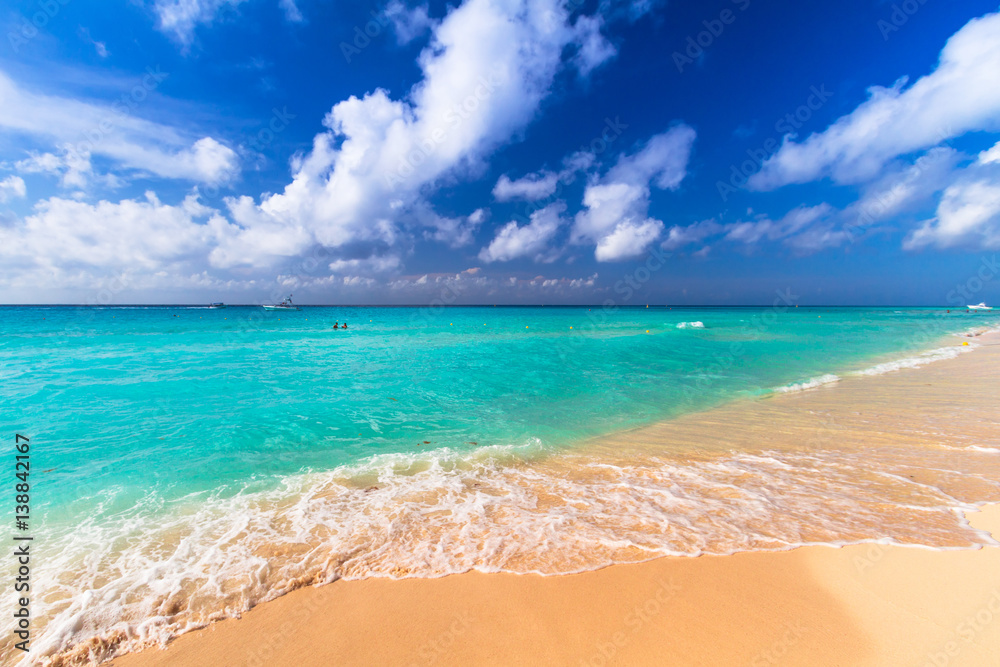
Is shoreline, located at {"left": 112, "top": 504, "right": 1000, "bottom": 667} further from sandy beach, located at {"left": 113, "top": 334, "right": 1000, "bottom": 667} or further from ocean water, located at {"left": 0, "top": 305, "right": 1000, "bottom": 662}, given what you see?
ocean water, located at {"left": 0, "top": 305, "right": 1000, "bottom": 662}

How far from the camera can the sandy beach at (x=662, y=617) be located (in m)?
3.11

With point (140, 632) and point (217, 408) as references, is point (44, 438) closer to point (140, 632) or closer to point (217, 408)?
point (217, 408)

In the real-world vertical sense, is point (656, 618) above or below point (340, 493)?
above

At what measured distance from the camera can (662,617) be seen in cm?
349

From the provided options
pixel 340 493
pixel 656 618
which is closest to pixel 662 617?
pixel 656 618

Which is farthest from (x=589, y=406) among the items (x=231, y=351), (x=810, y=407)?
(x=231, y=351)

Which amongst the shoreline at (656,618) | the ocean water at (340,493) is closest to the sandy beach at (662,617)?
the shoreline at (656,618)

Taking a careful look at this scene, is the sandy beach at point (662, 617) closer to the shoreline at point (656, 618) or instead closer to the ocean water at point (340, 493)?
the shoreline at point (656, 618)

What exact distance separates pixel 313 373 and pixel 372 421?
29.3 feet

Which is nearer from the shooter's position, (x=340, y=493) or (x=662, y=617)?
(x=662, y=617)

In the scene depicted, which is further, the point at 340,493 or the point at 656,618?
the point at 340,493

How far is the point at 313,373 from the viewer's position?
1736 cm

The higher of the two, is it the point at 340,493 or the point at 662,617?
the point at 662,617

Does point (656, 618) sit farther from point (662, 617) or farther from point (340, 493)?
point (340, 493)
